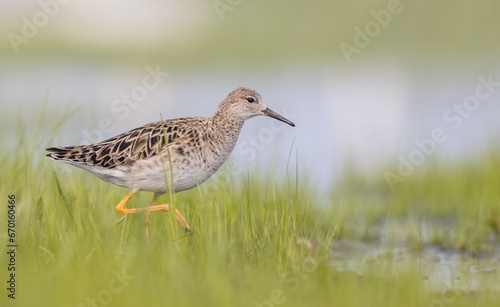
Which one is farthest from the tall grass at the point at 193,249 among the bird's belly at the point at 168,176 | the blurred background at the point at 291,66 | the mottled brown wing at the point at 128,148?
the blurred background at the point at 291,66

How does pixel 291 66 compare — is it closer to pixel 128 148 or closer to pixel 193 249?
pixel 128 148

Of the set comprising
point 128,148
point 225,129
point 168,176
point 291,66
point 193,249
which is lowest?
point 193,249

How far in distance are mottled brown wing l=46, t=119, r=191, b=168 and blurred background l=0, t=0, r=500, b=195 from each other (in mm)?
4574

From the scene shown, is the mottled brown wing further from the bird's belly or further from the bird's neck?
the bird's neck

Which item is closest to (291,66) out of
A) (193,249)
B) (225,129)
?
(225,129)

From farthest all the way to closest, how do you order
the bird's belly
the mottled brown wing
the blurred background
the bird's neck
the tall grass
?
the blurred background
the bird's neck
the mottled brown wing
the bird's belly
the tall grass

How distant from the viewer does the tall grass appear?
6809mm

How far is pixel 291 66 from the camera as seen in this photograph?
21.1 m

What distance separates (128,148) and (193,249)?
5.18 ft

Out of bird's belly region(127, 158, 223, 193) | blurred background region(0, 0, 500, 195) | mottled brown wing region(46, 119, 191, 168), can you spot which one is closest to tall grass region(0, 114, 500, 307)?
bird's belly region(127, 158, 223, 193)

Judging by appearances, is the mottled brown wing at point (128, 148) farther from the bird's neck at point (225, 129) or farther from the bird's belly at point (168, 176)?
the bird's neck at point (225, 129)

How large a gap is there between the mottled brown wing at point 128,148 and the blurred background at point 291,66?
457cm

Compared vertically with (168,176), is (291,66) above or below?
above

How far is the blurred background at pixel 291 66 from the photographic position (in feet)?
50.3
